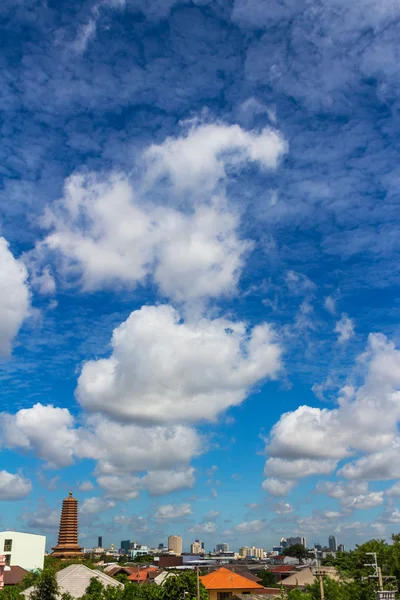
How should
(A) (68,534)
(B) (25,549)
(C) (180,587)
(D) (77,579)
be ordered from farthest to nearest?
(A) (68,534) → (B) (25,549) → (D) (77,579) → (C) (180,587)

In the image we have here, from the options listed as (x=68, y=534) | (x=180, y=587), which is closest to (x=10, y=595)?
(x=180, y=587)

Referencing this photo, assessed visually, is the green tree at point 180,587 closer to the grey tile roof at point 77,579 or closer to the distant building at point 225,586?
the grey tile roof at point 77,579

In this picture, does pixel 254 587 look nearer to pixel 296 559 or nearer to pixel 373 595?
pixel 373 595

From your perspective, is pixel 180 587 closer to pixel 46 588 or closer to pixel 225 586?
pixel 46 588

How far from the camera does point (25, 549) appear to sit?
330ft

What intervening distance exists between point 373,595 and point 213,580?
34.6 meters

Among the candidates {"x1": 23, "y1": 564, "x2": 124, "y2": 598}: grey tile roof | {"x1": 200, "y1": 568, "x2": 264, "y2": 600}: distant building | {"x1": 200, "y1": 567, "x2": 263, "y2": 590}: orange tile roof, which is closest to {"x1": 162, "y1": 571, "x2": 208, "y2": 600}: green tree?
{"x1": 23, "y1": 564, "x2": 124, "y2": 598}: grey tile roof

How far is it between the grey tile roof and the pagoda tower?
235 ft

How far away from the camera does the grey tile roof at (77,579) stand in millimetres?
67375

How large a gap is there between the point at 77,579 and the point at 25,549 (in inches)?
1480

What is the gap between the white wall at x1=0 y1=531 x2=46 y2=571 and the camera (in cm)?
9894

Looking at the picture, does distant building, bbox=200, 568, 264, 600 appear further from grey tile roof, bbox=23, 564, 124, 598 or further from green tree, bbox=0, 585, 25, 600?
green tree, bbox=0, 585, 25, 600

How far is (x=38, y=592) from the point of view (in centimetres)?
4956

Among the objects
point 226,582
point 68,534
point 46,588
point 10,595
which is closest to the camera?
point 46,588
